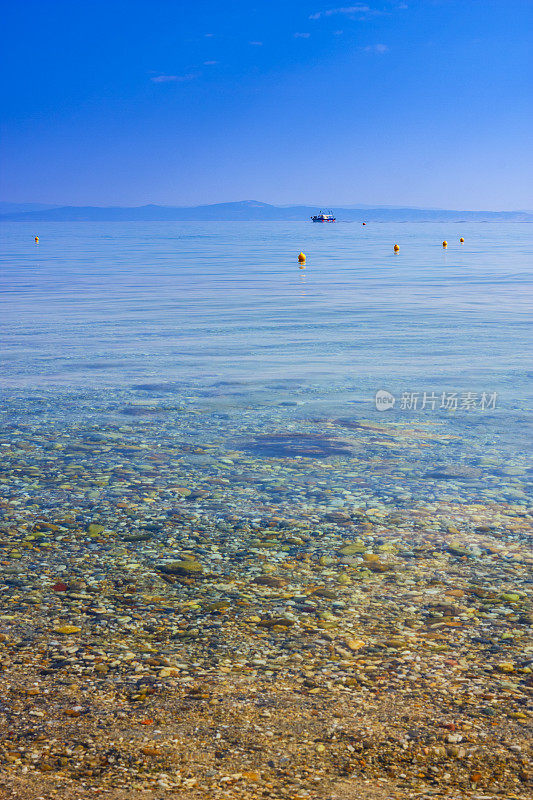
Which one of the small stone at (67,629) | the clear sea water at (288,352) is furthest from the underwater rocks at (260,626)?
the clear sea water at (288,352)

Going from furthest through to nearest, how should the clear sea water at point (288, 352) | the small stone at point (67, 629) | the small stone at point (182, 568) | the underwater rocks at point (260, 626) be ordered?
the clear sea water at point (288, 352) → the small stone at point (182, 568) → the small stone at point (67, 629) → the underwater rocks at point (260, 626)

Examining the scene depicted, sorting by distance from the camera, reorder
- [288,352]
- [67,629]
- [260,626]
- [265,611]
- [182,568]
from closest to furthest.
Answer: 1. [67,629]
2. [260,626]
3. [265,611]
4. [182,568]
5. [288,352]

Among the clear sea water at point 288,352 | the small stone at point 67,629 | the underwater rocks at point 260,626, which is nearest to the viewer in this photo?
the underwater rocks at point 260,626

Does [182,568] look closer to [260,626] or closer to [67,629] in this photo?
[260,626]

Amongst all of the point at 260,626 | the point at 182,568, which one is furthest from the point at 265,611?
the point at 182,568

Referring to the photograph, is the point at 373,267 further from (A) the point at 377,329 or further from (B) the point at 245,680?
(B) the point at 245,680

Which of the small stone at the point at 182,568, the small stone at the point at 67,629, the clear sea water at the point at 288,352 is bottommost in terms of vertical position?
the small stone at the point at 67,629

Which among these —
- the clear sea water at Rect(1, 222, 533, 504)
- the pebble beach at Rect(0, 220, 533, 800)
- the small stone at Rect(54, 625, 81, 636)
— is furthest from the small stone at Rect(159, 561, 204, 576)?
the clear sea water at Rect(1, 222, 533, 504)

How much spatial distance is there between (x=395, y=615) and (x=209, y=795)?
301 cm

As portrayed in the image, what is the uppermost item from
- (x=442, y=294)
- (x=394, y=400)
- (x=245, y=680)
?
(x=442, y=294)

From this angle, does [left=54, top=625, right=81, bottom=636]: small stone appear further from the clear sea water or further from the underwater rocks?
the clear sea water

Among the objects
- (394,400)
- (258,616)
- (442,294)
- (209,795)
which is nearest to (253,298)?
(442,294)

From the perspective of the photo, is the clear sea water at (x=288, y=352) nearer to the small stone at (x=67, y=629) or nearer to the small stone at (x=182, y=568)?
the small stone at (x=182, y=568)

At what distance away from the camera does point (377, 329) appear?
2645cm
